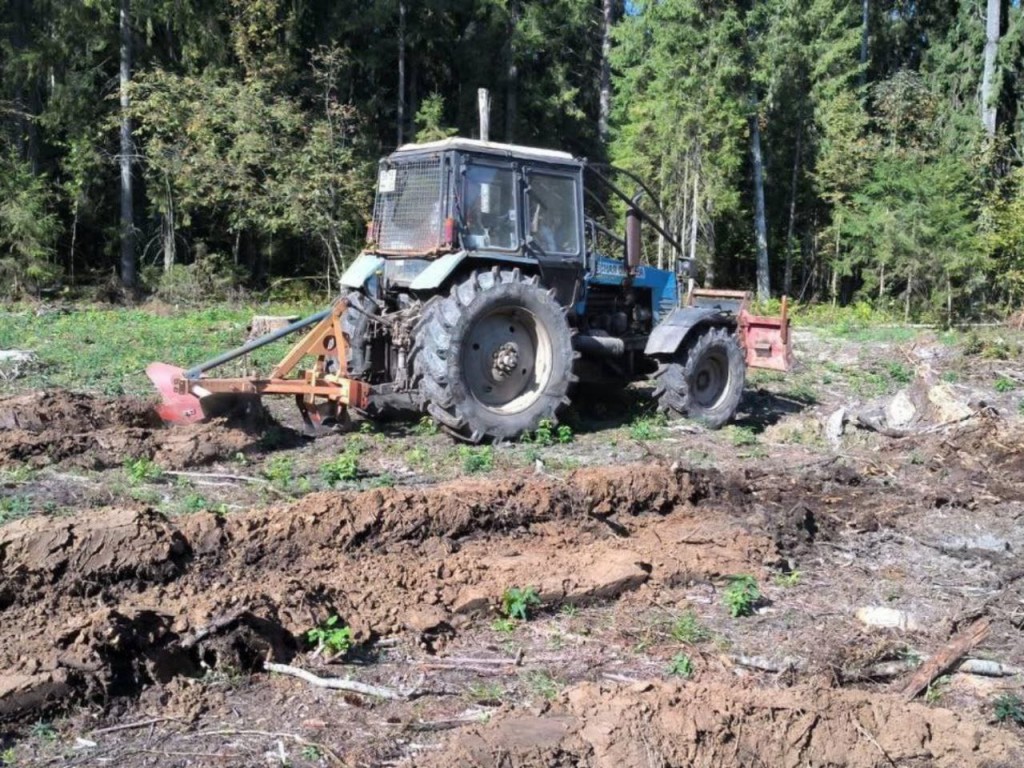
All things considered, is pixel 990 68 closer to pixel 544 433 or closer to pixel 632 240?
pixel 632 240

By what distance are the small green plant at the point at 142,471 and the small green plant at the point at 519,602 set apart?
136 inches

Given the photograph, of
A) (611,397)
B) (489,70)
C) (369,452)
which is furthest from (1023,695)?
(489,70)

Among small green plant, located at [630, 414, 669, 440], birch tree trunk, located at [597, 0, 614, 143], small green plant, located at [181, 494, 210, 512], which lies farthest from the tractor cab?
birch tree trunk, located at [597, 0, 614, 143]

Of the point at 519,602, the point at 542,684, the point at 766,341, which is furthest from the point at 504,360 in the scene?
the point at 542,684

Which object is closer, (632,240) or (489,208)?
Result: (489,208)

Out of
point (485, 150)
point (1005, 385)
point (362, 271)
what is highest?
point (485, 150)

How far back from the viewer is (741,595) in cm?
558

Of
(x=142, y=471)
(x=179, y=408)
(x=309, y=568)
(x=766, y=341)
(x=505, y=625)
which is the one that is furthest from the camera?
(x=766, y=341)

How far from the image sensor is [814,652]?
505cm

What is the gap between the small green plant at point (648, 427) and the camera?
9945 millimetres

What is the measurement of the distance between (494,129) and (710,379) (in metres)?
21.9

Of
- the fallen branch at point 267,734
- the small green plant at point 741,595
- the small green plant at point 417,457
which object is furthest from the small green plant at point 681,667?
the small green plant at point 417,457

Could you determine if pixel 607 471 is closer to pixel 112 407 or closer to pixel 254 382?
pixel 254 382

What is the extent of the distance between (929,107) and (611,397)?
24832 millimetres
